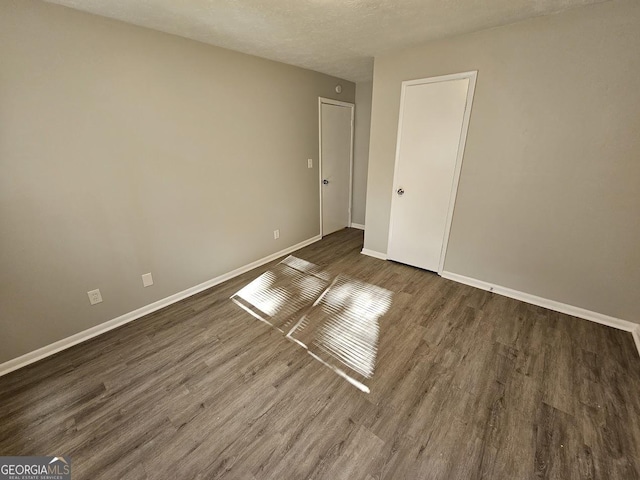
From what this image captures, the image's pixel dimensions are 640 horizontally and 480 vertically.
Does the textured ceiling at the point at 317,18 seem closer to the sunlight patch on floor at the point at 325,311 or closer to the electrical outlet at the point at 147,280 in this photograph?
the electrical outlet at the point at 147,280

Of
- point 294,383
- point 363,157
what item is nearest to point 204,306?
point 294,383

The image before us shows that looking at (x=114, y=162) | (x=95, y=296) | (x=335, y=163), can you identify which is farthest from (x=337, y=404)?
(x=335, y=163)

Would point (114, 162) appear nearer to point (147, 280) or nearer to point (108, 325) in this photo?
point (147, 280)

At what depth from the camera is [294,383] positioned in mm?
1790

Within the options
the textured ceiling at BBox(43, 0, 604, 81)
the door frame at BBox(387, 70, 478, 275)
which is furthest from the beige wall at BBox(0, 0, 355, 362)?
the door frame at BBox(387, 70, 478, 275)

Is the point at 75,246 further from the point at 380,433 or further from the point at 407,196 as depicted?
the point at 407,196

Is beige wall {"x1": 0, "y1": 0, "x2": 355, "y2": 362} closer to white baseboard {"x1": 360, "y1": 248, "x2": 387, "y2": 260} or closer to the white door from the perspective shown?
the white door

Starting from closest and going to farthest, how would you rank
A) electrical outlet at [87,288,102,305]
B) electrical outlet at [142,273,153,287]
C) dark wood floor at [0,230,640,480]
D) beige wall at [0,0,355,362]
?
dark wood floor at [0,230,640,480] → beige wall at [0,0,355,362] → electrical outlet at [87,288,102,305] → electrical outlet at [142,273,153,287]

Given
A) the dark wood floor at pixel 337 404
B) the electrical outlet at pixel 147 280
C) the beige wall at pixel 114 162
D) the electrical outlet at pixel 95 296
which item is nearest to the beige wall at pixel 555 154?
the dark wood floor at pixel 337 404

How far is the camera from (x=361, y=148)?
4.58m

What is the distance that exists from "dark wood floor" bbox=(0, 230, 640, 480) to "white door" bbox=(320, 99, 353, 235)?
2.45 metres

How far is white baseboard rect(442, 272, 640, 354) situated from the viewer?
2225 millimetres

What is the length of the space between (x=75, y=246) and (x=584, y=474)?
135 inches

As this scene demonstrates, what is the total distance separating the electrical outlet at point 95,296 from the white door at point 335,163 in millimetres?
2974
